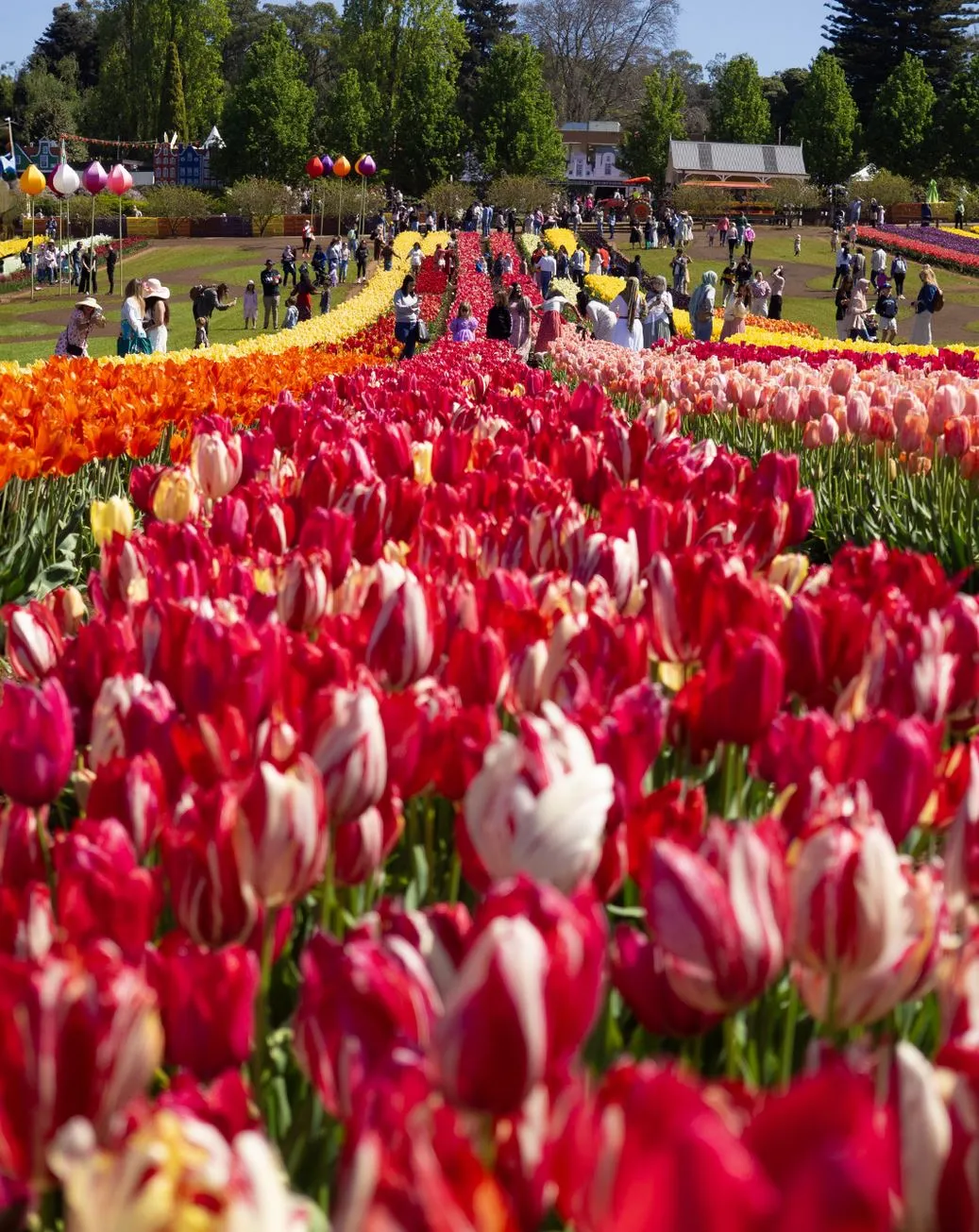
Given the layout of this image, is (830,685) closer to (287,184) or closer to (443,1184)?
(443,1184)

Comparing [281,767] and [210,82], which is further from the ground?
[210,82]

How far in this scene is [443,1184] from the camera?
0.71 meters

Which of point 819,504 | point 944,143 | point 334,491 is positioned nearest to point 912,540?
point 819,504

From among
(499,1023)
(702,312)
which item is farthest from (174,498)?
(702,312)

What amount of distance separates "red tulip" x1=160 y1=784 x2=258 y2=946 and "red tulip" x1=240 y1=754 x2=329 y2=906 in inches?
0.5

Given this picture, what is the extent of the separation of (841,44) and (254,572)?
98.8 meters

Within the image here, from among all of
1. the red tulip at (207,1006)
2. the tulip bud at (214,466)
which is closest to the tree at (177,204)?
the tulip bud at (214,466)

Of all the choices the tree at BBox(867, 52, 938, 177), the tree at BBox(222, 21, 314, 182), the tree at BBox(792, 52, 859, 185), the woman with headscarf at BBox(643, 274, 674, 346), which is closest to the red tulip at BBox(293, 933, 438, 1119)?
the woman with headscarf at BBox(643, 274, 674, 346)

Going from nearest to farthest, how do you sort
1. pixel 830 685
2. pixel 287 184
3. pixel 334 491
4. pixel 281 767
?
pixel 281 767
pixel 830 685
pixel 334 491
pixel 287 184

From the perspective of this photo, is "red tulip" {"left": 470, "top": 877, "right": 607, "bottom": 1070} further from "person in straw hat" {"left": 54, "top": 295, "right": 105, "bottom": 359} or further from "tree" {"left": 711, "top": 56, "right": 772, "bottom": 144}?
"tree" {"left": 711, "top": 56, "right": 772, "bottom": 144}

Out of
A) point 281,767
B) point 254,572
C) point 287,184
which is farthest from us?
point 287,184

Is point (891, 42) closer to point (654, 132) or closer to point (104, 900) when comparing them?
point (654, 132)

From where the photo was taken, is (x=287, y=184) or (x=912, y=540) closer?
(x=912, y=540)

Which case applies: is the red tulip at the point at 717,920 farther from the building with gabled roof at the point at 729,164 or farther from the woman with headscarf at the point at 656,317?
the building with gabled roof at the point at 729,164
